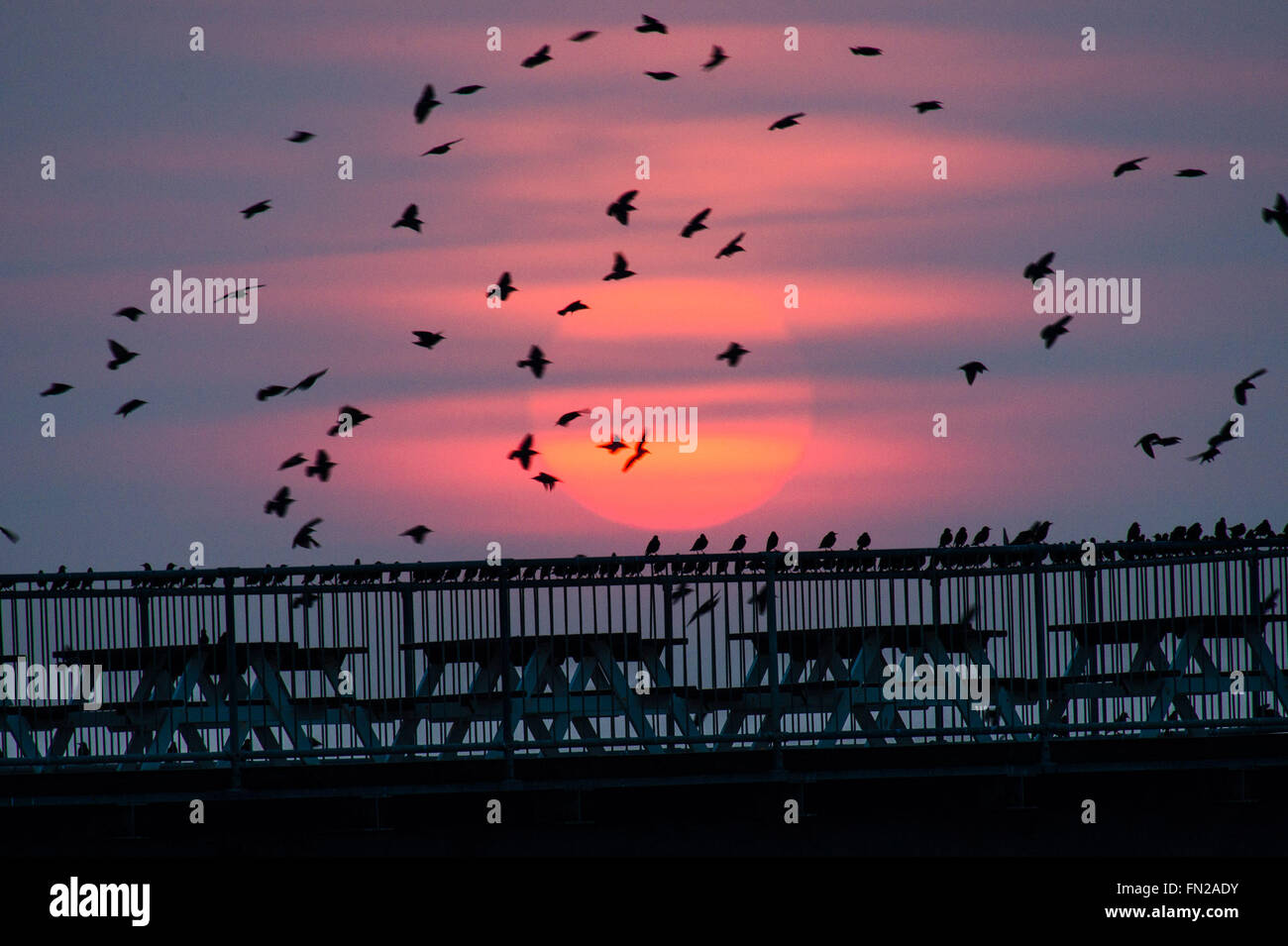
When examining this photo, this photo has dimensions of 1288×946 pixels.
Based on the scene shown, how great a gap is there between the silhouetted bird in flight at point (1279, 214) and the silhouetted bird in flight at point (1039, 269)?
8.97 ft

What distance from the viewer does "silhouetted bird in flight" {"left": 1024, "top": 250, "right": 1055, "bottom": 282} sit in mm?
28906

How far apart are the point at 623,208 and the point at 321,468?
5024 millimetres

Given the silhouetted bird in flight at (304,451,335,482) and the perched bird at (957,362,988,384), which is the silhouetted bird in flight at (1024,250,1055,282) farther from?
the silhouetted bird in flight at (304,451,335,482)

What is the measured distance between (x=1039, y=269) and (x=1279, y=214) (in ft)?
10.2

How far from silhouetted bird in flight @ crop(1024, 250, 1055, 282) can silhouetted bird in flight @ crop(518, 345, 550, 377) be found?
19.6 feet

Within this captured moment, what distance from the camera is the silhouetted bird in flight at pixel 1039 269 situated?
28.9 meters

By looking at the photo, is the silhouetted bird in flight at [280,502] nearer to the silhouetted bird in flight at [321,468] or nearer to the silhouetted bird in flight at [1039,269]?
the silhouetted bird in flight at [321,468]

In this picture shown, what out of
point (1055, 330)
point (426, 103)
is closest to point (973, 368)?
point (1055, 330)

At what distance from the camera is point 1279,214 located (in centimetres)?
2728

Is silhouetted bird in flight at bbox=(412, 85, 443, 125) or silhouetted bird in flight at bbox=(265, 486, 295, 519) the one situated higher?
silhouetted bird in flight at bbox=(412, 85, 443, 125)

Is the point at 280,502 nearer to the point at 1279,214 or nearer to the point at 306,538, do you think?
the point at 306,538

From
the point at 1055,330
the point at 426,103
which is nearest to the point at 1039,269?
the point at 1055,330
